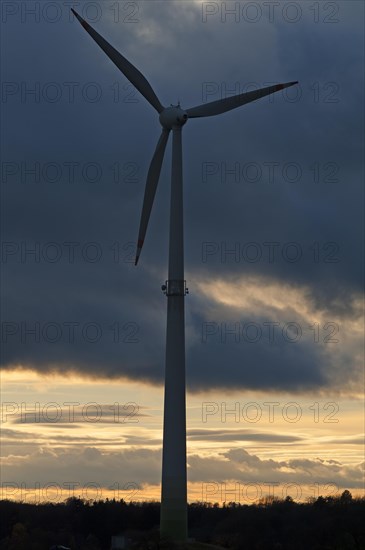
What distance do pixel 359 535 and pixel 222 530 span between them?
2074 cm

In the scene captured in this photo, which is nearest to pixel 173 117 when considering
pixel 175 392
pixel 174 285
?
pixel 174 285

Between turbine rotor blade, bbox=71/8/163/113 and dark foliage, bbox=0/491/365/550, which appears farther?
dark foliage, bbox=0/491/365/550

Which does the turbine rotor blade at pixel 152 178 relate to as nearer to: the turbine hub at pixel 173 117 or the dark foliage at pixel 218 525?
the turbine hub at pixel 173 117

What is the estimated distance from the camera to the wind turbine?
101m

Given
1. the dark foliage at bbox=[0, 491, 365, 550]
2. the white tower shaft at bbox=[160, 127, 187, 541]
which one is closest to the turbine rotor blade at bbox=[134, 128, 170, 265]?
the white tower shaft at bbox=[160, 127, 187, 541]

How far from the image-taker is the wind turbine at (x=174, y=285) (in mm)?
101312

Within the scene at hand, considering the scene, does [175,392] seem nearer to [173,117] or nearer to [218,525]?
[173,117]

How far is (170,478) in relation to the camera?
332 ft

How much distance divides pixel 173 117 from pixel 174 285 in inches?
653

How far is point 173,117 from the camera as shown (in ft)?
349

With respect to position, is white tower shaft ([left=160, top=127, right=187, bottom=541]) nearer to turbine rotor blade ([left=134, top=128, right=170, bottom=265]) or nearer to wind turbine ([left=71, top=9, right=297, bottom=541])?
wind turbine ([left=71, top=9, right=297, bottom=541])

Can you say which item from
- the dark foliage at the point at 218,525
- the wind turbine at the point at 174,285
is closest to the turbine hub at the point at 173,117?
the wind turbine at the point at 174,285

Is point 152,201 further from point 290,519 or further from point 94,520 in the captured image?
point 94,520

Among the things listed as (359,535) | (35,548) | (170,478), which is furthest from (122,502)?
(170,478)
